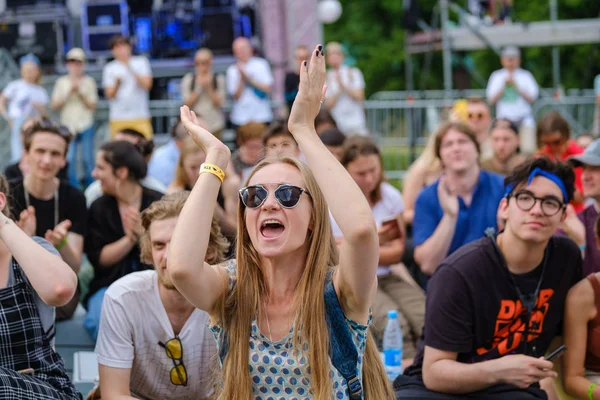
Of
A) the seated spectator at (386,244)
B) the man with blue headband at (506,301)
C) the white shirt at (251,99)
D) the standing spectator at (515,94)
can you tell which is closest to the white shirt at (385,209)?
the seated spectator at (386,244)

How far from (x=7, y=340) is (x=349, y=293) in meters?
1.27

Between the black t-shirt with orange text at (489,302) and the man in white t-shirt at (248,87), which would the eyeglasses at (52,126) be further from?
the man in white t-shirt at (248,87)

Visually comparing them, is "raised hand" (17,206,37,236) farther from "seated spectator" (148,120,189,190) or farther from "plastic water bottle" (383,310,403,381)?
"seated spectator" (148,120,189,190)

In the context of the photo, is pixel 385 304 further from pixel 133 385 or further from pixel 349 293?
pixel 349 293

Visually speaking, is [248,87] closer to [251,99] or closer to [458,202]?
[251,99]

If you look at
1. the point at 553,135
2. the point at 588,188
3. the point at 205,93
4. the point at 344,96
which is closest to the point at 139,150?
the point at 588,188

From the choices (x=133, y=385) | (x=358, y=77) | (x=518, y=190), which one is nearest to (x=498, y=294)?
(x=518, y=190)

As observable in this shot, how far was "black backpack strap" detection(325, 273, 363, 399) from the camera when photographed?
2.62 m

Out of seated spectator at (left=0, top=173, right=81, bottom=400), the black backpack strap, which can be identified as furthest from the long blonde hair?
seated spectator at (left=0, top=173, right=81, bottom=400)

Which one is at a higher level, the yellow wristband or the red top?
the yellow wristband

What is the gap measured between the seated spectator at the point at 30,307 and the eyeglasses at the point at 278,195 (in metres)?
0.82

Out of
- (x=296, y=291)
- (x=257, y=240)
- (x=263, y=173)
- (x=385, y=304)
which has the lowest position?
(x=385, y=304)

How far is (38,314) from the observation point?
3.15 m

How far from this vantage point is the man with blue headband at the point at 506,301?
11.3 feet
